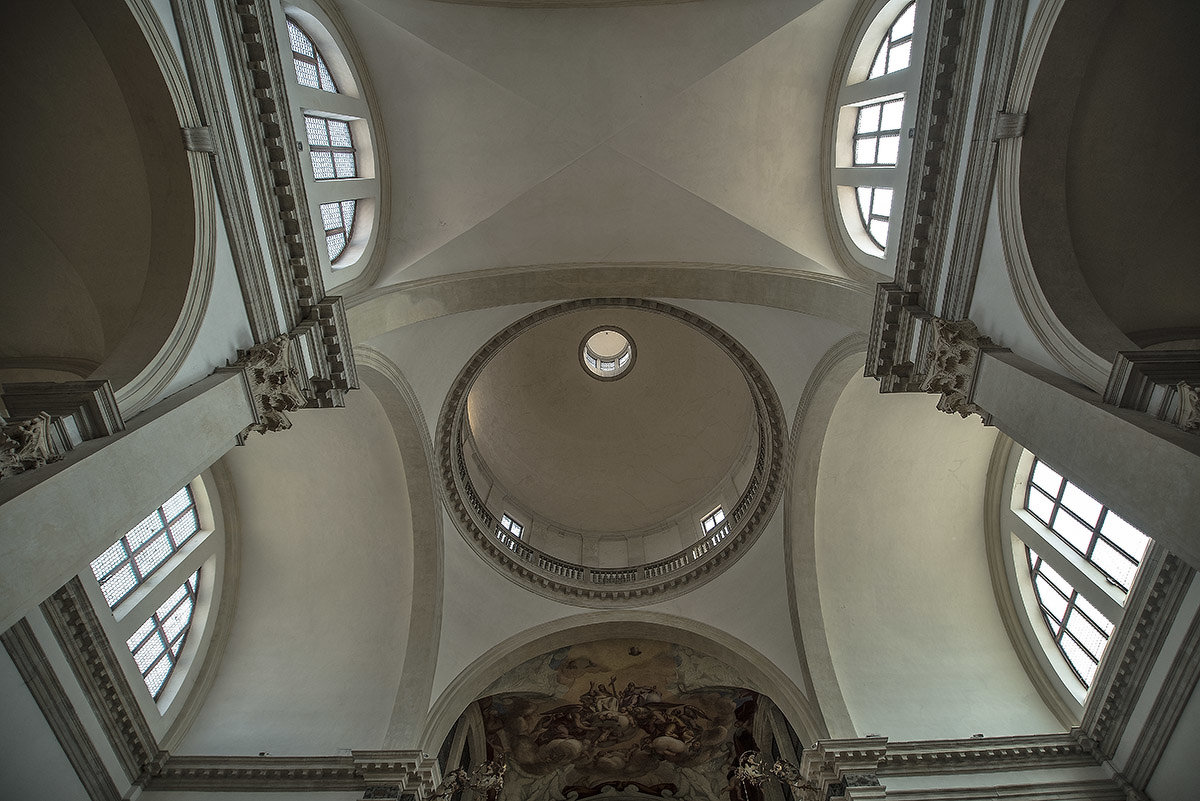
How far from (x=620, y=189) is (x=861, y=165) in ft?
14.0

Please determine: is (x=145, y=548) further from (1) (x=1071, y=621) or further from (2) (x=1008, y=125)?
(1) (x=1071, y=621)

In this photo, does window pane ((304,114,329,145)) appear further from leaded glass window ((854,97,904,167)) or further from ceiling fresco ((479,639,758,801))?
ceiling fresco ((479,639,758,801))

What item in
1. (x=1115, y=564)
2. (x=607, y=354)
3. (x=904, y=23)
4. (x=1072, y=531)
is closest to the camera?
(x=904, y=23)

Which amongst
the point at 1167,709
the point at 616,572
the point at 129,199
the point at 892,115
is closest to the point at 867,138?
the point at 892,115

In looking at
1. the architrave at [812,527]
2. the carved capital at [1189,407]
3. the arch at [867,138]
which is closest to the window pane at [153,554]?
the architrave at [812,527]

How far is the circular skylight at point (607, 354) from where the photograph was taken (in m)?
22.6

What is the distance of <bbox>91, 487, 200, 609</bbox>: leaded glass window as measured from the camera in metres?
11.3

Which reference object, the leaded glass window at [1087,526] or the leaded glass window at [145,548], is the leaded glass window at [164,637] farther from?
the leaded glass window at [1087,526]

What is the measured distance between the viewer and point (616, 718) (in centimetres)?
1571

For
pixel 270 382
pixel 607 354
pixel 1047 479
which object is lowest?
pixel 270 382

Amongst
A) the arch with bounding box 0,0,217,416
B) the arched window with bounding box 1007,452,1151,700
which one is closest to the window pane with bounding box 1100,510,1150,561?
the arched window with bounding box 1007,452,1151,700

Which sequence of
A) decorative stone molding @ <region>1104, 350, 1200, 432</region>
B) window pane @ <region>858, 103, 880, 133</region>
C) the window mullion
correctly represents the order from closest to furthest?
decorative stone molding @ <region>1104, 350, 1200, 432</region> < window pane @ <region>858, 103, 880, 133</region> < the window mullion

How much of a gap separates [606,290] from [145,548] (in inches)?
385

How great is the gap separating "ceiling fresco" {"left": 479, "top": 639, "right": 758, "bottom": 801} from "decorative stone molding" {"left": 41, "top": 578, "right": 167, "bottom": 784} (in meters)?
6.54
